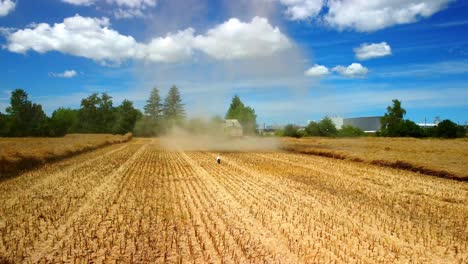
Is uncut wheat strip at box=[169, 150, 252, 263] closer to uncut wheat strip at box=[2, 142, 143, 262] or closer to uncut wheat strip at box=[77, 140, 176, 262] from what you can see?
uncut wheat strip at box=[77, 140, 176, 262]

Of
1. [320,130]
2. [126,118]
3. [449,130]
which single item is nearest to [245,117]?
[320,130]

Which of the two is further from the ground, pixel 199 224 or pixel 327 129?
pixel 327 129

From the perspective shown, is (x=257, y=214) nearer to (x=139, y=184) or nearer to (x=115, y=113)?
(x=139, y=184)

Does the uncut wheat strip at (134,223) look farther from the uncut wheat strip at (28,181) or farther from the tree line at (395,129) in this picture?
the tree line at (395,129)

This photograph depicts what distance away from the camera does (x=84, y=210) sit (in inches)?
475

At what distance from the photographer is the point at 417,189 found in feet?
53.3

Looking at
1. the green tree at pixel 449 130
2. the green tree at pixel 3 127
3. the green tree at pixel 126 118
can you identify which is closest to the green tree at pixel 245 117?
the green tree at pixel 126 118

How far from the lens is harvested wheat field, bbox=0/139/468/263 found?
314 inches

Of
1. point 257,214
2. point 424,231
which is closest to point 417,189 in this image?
point 424,231

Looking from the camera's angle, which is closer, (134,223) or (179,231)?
(179,231)

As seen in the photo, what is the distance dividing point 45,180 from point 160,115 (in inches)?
4300

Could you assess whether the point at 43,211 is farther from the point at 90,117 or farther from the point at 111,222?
the point at 90,117

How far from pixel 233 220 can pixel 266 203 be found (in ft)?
8.68

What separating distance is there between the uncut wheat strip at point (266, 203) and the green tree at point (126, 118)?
323ft
